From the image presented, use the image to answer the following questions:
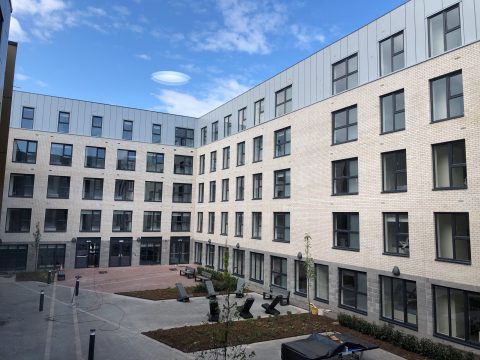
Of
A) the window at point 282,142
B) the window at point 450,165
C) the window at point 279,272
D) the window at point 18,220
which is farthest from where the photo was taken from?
the window at point 18,220

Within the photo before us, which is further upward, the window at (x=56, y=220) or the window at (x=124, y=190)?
the window at (x=124, y=190)

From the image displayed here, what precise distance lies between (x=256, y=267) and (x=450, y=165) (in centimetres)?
1586

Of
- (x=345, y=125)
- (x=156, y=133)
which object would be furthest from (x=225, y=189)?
(x=345, y=125)

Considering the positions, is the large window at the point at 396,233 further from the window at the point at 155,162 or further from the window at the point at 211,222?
the window at the point at 155,162

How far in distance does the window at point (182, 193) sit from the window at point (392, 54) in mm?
25819

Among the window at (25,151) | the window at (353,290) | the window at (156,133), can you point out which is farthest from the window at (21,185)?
the window at (353,290)

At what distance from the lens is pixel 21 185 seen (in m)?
32.2

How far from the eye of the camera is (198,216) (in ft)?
126

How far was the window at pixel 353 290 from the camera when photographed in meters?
17.8

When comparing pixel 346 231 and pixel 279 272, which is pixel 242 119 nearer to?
pixel 279 272

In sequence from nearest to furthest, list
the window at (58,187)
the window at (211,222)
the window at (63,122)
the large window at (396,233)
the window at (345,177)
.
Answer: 1. the large window at (396,233)
2. the window at (345,177)
3. the window at (58,187)
4. the window at (63,122)
5. the window at (211,222)

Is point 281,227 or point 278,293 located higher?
point 281,227

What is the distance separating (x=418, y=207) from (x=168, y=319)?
Answer: 12.6 metres

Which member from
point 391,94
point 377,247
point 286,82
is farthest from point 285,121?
point 377,247
